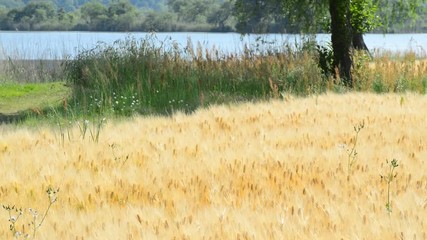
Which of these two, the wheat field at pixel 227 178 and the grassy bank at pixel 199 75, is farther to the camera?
the grassy bank at pixel 199 75

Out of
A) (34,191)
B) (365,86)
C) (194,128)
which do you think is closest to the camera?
(34,191)

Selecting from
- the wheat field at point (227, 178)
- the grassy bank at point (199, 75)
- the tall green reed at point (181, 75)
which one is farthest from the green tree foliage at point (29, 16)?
the wheat field at point (227, 178)

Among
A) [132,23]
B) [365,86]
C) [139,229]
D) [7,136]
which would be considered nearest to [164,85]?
[365,86]

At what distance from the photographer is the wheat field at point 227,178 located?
3660 mm

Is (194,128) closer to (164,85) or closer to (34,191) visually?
(34,191)

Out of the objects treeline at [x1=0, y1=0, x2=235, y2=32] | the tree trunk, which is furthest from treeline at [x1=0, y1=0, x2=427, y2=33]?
the tree trunk

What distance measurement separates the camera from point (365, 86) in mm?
14305

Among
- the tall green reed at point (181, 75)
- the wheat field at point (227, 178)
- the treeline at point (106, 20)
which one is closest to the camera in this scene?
the wheat field at point (227, 178)

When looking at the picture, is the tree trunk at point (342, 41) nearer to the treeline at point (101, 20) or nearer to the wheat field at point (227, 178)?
the wheat field at point (227, 178)

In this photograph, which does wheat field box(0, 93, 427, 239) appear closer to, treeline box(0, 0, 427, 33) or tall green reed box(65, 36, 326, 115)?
tall green reed box(65, 36, 326, 115)

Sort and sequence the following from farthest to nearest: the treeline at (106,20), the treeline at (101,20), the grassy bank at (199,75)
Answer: the treeline at (101,20) → the treeline at (106,20) → the grassy bank at (199,75)

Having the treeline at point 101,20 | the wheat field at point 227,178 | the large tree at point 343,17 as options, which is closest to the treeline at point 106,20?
the treeline at point 101,20

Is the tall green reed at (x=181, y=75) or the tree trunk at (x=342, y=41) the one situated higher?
the tree trunk at (x=342, y=41)

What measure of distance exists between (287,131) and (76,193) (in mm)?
2926
